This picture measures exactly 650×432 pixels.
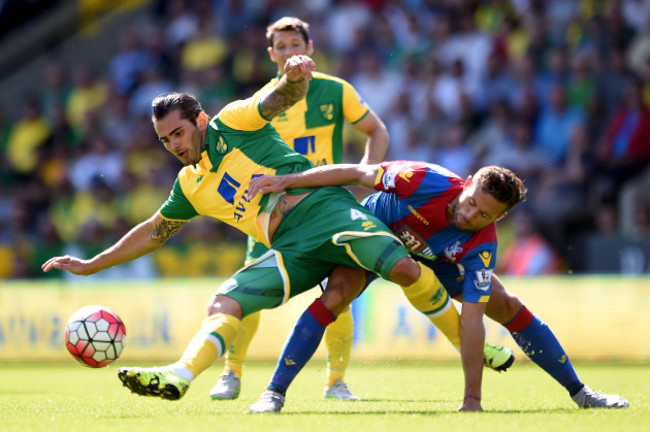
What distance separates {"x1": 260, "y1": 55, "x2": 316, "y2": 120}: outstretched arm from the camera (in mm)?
5824

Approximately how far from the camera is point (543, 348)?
20.3 feet

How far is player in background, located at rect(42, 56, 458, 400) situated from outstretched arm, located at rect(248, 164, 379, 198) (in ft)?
0.45

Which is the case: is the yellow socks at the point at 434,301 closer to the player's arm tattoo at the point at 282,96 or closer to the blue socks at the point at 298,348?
the blue socks at the point at 298,348

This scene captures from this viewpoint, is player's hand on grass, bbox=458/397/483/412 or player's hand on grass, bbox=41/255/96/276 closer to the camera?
player's hand on grass, bbox=458/397/483/412

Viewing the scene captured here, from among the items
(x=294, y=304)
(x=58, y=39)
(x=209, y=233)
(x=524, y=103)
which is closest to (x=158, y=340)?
(x=294, y=304)

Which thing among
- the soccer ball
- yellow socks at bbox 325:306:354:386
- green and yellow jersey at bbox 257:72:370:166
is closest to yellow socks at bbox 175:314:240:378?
the soccer ball

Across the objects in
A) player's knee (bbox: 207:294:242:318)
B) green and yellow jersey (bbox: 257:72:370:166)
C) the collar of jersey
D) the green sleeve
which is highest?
green and yellow jersey (bbox: 257:72:370:166)

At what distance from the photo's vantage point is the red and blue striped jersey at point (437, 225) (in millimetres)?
5840

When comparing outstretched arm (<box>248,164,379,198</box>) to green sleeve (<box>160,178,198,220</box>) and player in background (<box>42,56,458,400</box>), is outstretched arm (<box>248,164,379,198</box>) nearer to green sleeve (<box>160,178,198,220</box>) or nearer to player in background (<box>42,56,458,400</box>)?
player in background (<box>42,56,458,400</box>)

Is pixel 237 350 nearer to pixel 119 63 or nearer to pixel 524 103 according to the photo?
pixel 524 103

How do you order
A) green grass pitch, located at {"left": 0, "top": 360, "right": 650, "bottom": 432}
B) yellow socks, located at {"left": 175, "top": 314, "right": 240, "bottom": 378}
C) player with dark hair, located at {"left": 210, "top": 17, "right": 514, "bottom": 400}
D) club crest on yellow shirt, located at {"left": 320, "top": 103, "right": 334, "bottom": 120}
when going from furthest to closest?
club crest on yellow shirt, located at {"left": 320, "top": 103, "right": 334, "bottom": 120} → player with dark hair, located at {"left": 210, "top": 17, "right": 514, "bottom": 400} → yellow socks, located at {"left": 175, "top": 314, "right": 240, "bottom": 378} → green grass pitch, located at {"left": 0, "top": 360, "right": 650, "bottom": 432}

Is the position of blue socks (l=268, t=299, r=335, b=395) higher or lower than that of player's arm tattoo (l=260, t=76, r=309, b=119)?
lower

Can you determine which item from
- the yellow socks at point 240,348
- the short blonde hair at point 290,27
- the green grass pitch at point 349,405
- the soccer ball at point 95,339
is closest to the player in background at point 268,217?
the green grass pitch at point 349,405

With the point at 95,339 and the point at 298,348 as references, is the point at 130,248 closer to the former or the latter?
the point at 95,339
